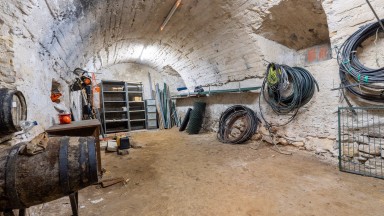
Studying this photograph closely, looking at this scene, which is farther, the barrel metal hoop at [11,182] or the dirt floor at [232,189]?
the dirt floor at [232,189]

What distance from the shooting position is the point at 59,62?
2.71 metres

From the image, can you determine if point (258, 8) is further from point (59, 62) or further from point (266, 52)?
point (59, 62)

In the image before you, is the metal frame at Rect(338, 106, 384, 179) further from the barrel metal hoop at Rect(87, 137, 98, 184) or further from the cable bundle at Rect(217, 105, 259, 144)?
the barrel metal hoop at Rect(87, 137, 98, 184)

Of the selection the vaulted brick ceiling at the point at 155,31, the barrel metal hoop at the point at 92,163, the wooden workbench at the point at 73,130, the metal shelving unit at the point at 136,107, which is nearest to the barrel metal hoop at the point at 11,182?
the barrel metal hoop at the point at 92,163

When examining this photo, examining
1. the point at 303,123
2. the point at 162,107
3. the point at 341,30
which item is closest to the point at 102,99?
the point at 162,107

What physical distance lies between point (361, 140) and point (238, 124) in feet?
7.48

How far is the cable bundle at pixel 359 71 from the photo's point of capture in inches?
86.0

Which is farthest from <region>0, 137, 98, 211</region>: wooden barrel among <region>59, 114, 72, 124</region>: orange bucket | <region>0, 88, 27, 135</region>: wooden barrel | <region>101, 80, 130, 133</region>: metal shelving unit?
<region>101, 80, 130, 133</region>: metal shelving unit

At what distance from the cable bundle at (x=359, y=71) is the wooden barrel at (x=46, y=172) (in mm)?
2862

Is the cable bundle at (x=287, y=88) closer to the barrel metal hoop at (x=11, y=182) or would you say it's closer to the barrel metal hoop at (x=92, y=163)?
the barrel metal hoop at (x=92, y=163)

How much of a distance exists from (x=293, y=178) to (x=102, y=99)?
5.73m

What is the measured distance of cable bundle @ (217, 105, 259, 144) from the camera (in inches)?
154

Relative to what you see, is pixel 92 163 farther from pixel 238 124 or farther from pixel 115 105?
pixel 115 105

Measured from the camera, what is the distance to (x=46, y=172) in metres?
0.89
